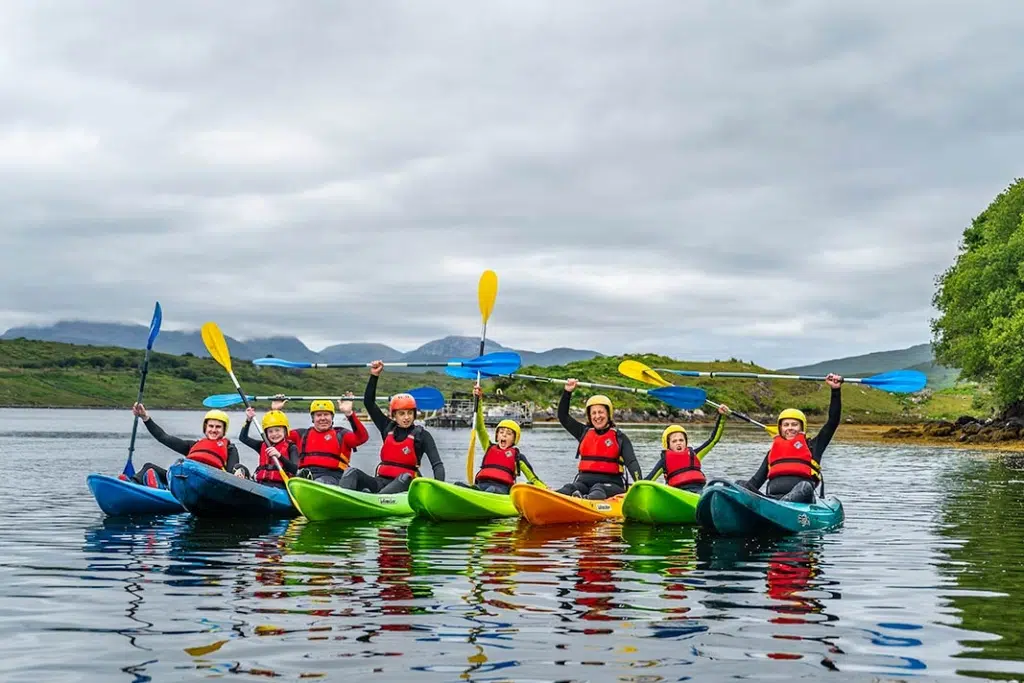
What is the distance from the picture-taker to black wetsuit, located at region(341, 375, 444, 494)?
1852 centimetres

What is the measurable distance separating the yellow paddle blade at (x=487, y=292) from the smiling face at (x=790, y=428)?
29.7ft

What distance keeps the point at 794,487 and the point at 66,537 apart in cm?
1110

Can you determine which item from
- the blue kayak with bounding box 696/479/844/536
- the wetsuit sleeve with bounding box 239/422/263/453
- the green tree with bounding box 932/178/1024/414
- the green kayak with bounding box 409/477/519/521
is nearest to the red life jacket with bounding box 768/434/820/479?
the blue kayak with bounding box 696/479/844/536

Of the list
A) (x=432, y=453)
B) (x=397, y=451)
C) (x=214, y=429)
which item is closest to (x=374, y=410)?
(x=397, y=451)

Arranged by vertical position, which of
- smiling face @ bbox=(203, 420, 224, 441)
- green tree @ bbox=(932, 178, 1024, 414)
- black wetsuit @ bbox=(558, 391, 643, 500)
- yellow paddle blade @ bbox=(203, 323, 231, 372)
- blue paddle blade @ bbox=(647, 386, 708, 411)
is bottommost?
black wetsuit @ bbox=(558, 391, 643, 500)

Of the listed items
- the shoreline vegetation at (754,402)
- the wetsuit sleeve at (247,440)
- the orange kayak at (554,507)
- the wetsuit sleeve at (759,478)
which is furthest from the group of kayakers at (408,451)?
the shoreline vegetation at (754,402)

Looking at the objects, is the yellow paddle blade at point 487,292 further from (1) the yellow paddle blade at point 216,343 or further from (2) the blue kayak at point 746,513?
(2) the blue kayak at point 746,513

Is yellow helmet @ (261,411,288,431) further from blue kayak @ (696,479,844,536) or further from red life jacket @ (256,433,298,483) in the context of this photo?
blue kayak @ (696,479,844,536)

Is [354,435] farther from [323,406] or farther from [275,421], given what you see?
[275,421]

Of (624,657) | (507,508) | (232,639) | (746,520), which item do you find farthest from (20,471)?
(624,657)

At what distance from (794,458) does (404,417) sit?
6566 millimetres

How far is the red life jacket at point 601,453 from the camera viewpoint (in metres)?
18.6

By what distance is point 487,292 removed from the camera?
2447cm

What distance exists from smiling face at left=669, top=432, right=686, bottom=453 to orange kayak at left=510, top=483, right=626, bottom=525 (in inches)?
54.3
